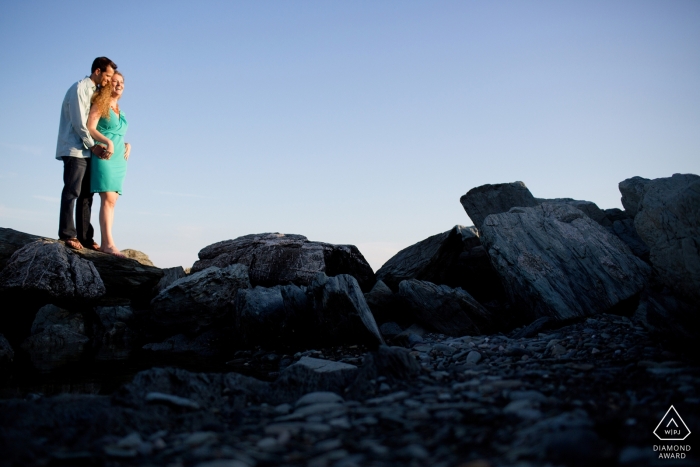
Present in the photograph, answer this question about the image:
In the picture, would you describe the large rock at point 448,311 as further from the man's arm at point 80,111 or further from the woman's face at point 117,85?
the woman's face at point 117,85

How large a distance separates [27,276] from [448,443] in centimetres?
902

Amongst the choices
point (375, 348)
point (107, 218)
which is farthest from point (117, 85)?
point (375, 348)

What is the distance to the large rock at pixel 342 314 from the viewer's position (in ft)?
25.1

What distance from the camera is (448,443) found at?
3.19m

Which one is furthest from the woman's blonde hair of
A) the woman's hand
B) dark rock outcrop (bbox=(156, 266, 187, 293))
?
dark rock outcrop (bbox=(156, 266, 187, 293))

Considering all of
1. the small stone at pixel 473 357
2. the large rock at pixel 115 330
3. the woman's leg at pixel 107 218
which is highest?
the woman's leg at pixel 107 218

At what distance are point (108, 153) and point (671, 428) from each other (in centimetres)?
982

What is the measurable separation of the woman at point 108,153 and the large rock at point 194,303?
1960 mm

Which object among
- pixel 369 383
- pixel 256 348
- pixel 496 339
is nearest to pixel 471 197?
pixel 496 339

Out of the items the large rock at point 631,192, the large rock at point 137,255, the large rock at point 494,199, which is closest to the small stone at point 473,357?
the large rock at point 631,192

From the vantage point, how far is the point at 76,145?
1012 cm

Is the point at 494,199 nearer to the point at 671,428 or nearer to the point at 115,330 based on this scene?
the point at 115,330

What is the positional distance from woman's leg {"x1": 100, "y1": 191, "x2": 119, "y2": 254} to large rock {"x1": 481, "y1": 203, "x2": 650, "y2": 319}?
22.7 ft

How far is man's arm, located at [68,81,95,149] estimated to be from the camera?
984 centimetres
